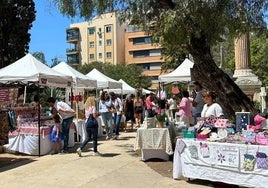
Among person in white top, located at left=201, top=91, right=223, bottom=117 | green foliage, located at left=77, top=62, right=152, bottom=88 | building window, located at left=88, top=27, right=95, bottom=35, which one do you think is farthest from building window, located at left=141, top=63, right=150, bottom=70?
person in white top, located at left=201, top=91, right=223, bottom=117

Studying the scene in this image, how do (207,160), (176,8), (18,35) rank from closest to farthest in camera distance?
(207,160) → (176,8) → (18,35)

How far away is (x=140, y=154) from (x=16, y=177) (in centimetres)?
349

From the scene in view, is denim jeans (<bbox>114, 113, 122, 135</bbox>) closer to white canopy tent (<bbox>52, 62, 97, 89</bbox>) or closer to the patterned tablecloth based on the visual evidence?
white canopy tent (<bbox>52, 62, 97, 89</bbox>)

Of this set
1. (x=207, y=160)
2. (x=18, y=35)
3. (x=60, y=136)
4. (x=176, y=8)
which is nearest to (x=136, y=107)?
(x=60, y=136)

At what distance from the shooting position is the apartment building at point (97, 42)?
9575 cm

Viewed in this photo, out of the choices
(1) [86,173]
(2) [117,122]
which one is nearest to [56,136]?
(1) [86,173]

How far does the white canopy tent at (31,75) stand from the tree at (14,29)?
69.1 ft

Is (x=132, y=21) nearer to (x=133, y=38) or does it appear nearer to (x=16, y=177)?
(x=16, y=177)

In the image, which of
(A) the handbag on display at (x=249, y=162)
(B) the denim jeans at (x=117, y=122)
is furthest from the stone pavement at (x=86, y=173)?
(B) the denim jeans at (x=117, y=122)

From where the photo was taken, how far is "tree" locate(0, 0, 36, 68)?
34281mm

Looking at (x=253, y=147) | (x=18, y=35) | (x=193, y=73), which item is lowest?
(x=253, y=147)

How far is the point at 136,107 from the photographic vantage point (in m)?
20.5

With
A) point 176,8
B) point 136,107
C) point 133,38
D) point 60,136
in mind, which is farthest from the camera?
point 133,38

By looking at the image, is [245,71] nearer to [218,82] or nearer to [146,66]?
[218,82]
